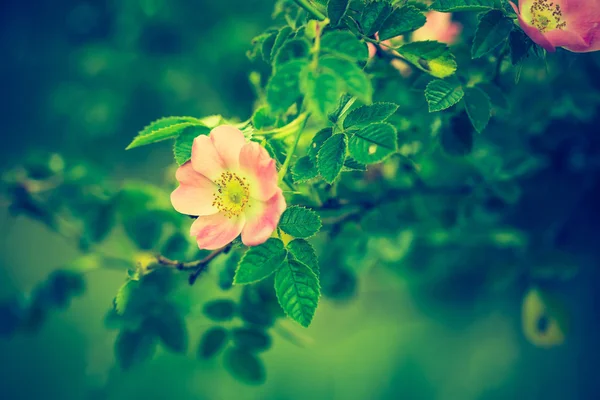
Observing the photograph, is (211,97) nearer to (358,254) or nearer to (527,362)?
(358,254)

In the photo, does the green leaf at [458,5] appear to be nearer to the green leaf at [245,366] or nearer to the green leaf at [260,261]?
the green leaf at [260,261]

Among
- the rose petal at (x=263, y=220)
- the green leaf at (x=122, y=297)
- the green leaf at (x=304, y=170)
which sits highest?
the green leaf at (x=304, y=170)

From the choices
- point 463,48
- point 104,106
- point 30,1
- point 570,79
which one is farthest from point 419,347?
point 30,1

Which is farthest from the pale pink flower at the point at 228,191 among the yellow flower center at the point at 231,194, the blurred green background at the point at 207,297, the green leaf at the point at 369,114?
the blurred green background at the point at 207,297

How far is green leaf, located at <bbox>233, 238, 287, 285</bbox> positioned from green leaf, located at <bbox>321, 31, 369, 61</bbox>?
21 centimetres

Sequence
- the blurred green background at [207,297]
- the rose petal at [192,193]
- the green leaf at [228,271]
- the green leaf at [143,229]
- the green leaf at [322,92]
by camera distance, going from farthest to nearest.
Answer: the blurred green background at [207,297]
the green leaf at [143,229]
the green leaf at [228,271]
the rose petal at [192,193]
the green leaf at [322,92]

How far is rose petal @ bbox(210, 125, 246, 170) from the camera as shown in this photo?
0.51 m

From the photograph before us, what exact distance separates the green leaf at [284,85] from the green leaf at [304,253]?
5.9 inches

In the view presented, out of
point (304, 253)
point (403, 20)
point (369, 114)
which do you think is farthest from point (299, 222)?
point (403, 20)

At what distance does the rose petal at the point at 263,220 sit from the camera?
1.59 ft

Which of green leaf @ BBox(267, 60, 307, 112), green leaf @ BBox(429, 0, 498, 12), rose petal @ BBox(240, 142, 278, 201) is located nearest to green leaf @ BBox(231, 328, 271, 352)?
rose petal @ BBox(240, 142, 278, 201)

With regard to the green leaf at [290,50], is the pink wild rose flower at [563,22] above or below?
below

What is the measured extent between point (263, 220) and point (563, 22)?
1.37 feet

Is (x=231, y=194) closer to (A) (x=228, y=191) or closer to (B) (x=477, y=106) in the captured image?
(A) (x=228, y=191)
